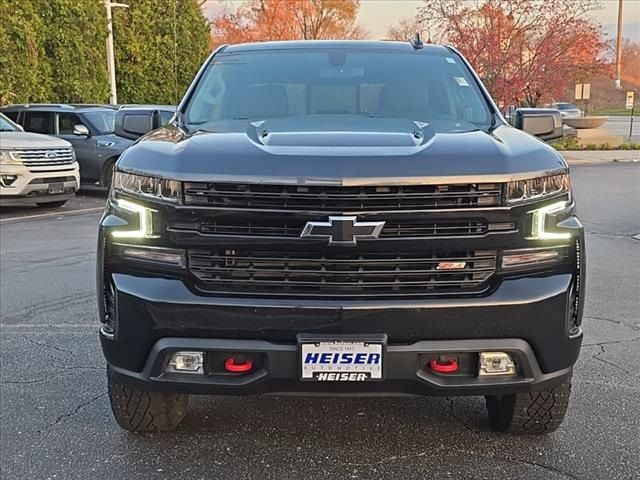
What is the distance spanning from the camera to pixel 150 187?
287 centimetres

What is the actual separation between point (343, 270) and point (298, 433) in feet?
3.89

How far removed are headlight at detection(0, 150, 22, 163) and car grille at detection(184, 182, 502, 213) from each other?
9.43m

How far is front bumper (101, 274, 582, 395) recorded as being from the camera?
2.73 metres

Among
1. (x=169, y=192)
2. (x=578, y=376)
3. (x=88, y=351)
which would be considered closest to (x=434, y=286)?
(x=169, y=192)

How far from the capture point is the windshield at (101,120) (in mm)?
13898

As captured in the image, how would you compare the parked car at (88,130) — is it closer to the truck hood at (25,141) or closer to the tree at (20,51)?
the truck hood at (25,141)

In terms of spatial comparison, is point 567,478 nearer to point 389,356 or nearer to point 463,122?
point 389,356

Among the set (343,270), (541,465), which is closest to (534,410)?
(541,465)

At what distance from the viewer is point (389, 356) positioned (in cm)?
275

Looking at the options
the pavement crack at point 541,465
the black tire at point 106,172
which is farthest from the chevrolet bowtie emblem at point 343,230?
the black tire at point 106,172

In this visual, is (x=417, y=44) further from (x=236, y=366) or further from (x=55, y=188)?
(x=55, y=188)

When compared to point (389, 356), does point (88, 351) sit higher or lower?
lower

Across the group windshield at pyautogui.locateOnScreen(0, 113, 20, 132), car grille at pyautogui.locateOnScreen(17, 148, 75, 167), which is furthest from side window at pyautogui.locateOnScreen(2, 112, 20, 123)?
car grille at pyautogui.locateOnScreen(17, 148, 75, 167)

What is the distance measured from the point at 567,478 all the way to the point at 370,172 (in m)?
1.61
